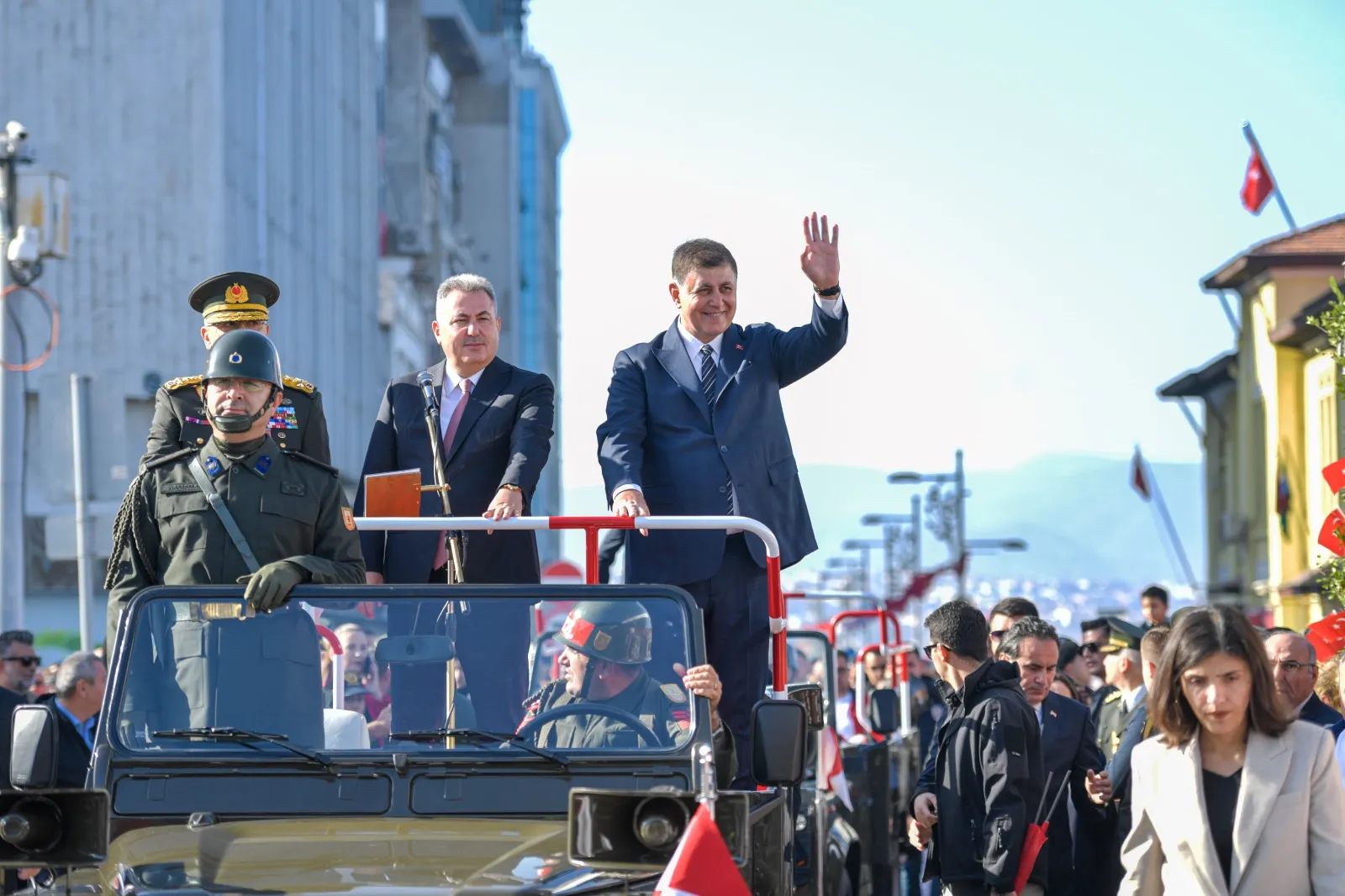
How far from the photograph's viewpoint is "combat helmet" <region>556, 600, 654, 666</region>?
6.39 metres

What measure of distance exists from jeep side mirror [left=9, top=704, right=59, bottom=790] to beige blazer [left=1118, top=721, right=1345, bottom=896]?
9.99 ft

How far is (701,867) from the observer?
538 centimetres

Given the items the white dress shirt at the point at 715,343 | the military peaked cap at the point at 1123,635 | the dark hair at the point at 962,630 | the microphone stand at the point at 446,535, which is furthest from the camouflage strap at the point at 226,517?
the military peaked cap at the point at 1123,635

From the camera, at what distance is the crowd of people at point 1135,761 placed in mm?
5320

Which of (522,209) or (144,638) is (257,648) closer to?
(144,638)

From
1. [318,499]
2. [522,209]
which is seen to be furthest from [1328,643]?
[522,209]

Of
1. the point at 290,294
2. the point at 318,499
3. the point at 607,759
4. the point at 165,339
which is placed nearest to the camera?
the point at 607,759

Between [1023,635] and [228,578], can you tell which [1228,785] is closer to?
[228,578]

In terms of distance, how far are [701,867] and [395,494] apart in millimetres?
2462

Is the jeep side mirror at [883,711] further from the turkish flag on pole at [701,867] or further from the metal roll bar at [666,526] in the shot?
the turkish flag on pole at [701,867]

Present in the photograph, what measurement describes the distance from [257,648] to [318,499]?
2.54 feet

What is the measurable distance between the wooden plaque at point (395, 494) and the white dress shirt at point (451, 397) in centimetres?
74

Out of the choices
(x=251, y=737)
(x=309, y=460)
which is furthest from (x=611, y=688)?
(x=309, y=460)

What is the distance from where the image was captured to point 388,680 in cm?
630
